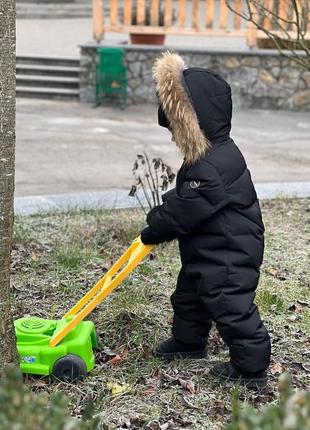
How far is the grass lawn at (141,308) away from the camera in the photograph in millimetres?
3469

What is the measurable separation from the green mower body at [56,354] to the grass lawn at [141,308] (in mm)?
61

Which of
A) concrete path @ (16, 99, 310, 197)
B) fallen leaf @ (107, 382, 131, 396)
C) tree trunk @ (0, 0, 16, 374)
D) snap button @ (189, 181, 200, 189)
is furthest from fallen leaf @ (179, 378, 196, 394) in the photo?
concrete path @ (16, 99, 310, 197)

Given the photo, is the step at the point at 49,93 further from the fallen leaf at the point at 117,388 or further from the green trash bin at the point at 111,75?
the fallen leaf at the point at 117,388

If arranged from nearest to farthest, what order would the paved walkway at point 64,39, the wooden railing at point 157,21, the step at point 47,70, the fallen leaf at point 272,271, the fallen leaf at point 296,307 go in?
the fallen leaf at point 296,307
the fallen leaf at point 272,271
the wooden railing at point 157,21
the step at point 47,70
the paved walkway at point 64,39

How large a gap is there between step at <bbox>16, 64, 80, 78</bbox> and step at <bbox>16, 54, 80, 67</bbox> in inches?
2.6

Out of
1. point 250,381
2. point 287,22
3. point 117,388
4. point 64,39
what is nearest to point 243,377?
point 250,381

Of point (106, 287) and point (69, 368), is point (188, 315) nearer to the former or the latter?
point (106, 287)

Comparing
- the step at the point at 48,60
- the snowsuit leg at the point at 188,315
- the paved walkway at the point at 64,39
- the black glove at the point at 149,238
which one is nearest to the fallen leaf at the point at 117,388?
the snowsuit leg at the point at 188,315

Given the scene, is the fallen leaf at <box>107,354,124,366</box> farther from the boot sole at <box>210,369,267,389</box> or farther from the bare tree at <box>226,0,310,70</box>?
the bare tree at <box>226,0,310,70</box>

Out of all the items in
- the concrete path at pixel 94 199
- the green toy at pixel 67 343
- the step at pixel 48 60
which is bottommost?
the concrete path at pixel 94 199

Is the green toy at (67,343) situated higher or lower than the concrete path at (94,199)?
higher

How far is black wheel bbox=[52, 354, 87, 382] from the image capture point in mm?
Answer: 3574

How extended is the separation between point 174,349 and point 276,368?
50cm

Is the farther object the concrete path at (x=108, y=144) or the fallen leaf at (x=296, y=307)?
the concrete path at (x=108, y=144)
